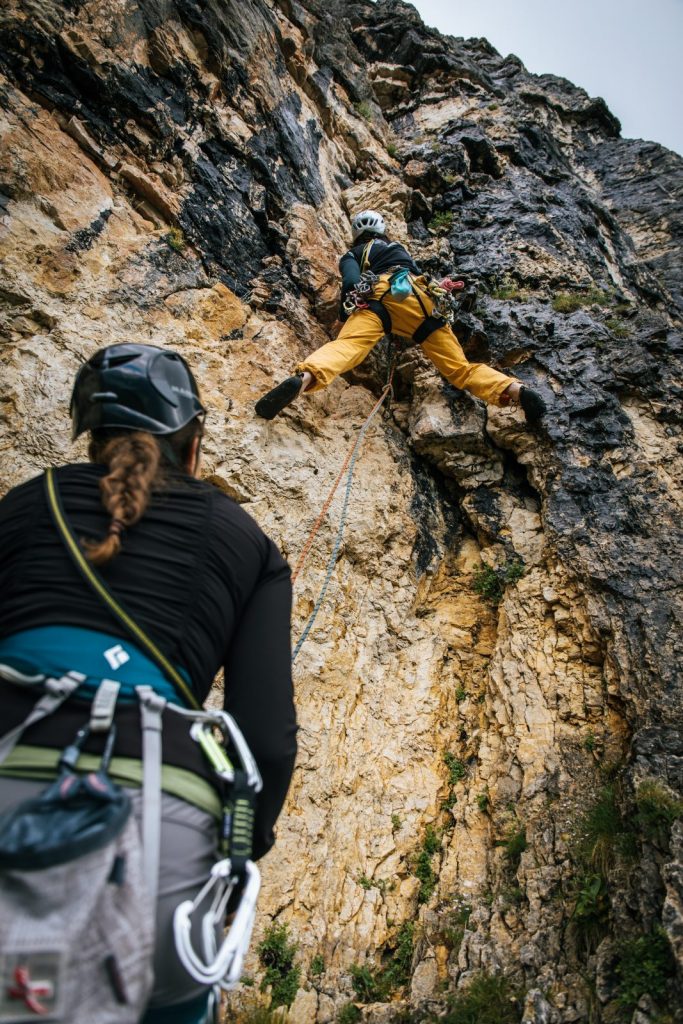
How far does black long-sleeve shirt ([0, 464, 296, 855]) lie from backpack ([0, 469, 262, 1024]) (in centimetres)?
18

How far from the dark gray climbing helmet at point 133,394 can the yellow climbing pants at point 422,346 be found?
130 inches

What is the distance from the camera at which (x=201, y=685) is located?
1672 millimetres

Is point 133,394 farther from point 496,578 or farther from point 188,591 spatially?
point 496,578

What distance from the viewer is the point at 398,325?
6238mm

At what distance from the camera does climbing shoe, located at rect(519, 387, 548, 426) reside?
18.4 feet

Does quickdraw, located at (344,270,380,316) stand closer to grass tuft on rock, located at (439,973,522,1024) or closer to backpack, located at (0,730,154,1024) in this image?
grass tuft on rock, located at (439,973,522,1024)

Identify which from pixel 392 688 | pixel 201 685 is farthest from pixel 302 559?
pixel 201 685

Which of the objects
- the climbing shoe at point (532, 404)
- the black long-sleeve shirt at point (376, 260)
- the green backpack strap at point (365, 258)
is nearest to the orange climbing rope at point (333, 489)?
the black long-sleeve shirt at point (376, 260)

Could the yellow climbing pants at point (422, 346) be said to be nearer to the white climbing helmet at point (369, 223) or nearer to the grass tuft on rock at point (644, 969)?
the white climbing helmet at point (369, 223)

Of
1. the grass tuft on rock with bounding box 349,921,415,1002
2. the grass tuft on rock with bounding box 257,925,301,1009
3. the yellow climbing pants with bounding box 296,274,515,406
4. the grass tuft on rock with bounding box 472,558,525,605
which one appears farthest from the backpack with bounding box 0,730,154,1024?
the yellow climbing pants with bounding box 296,274,515,406

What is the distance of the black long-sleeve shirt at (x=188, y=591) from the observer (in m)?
1.58

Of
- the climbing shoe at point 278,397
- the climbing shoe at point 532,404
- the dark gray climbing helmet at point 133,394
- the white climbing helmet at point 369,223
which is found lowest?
the dark gray climbing helmet at point 133,394

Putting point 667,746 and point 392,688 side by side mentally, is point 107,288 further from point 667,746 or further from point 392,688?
point 667,746

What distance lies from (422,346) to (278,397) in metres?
1.96
